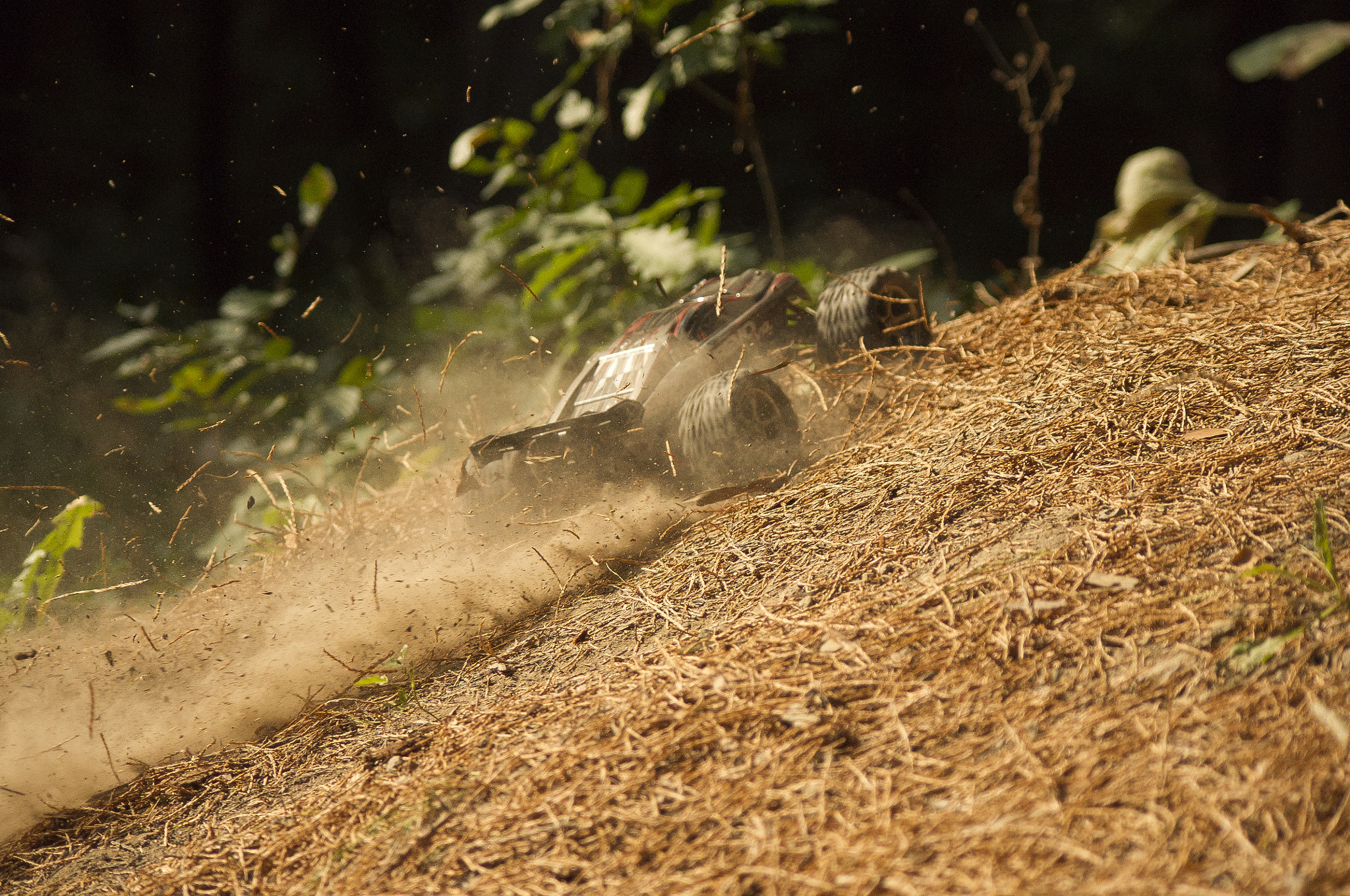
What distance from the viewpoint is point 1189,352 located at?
2070 millimetres

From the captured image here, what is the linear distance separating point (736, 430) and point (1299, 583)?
1432 millimetres

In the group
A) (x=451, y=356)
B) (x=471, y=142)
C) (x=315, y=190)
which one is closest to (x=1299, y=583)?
(x=451, y=356)

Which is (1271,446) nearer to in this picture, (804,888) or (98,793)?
(804,888)

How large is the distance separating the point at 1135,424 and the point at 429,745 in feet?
6.07

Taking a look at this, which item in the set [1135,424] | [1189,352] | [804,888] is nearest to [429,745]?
[804,888]

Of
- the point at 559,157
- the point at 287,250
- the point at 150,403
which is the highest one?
the point at 559,157

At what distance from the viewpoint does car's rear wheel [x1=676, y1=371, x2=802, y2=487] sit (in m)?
2.30

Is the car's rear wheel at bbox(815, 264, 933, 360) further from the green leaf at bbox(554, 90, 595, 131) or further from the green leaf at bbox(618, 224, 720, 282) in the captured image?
the green leaf at bbox(554, 90, 595, 131)

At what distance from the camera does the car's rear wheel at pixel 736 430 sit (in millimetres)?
2305

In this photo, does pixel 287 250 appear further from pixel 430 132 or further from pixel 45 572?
pixel 45 572

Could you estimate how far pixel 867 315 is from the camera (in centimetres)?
292

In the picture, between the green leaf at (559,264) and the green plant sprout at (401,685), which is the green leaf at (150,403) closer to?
the green leaf at (559,264)

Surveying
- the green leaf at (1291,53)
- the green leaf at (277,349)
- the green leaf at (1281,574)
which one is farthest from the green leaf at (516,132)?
the green leaf at (1281,574)

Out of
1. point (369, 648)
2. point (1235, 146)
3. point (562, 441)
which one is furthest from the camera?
point (1235, 146)
